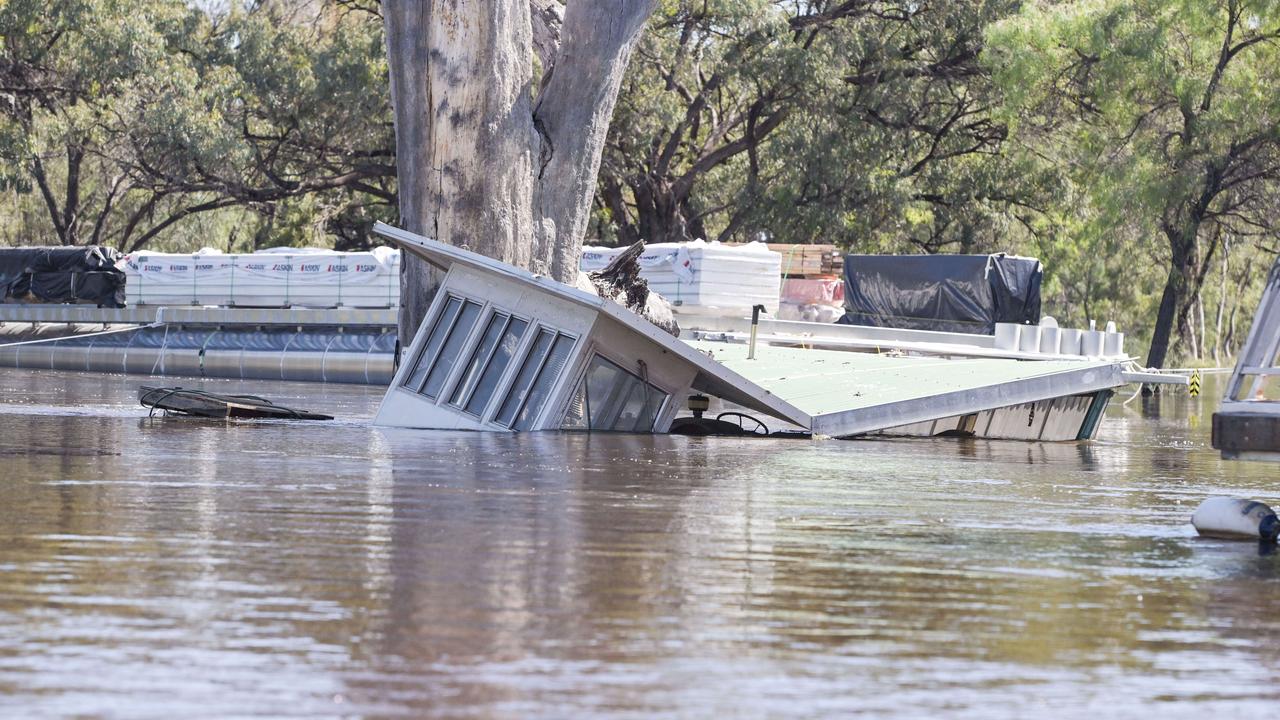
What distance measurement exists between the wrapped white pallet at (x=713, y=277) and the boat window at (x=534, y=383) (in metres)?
17.6

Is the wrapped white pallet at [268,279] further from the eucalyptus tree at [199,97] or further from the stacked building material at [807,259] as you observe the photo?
the stacked building material at [807,259]

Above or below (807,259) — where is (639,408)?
below

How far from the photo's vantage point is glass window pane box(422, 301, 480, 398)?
61.4ft

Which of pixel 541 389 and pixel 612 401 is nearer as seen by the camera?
pixel 541 389

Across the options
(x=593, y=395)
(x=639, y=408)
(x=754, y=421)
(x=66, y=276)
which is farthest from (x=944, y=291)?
(x=66, y=276)

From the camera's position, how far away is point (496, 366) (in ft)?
61.7

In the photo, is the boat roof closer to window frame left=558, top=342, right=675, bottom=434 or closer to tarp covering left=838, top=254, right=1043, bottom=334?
window frame left=558, top=342, right=675, bottom=434

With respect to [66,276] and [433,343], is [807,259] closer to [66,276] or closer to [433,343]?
[66,276]

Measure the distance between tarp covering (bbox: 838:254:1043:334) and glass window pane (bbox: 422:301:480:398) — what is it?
1669 cm

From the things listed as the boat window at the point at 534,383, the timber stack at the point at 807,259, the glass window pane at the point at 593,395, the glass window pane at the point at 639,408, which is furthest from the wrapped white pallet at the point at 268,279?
the boat window at the point at 534,383

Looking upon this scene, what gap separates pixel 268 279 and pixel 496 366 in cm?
2576

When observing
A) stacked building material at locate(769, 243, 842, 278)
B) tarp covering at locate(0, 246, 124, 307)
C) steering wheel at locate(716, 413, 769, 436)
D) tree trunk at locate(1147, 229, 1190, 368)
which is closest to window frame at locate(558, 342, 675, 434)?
steering wheel at locate(716, 413, 769, 436)

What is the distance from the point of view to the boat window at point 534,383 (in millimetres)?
18156

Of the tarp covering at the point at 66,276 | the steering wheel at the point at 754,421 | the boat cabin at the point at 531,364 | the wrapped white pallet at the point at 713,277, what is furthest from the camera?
the tarp covering at the point at 66,276
